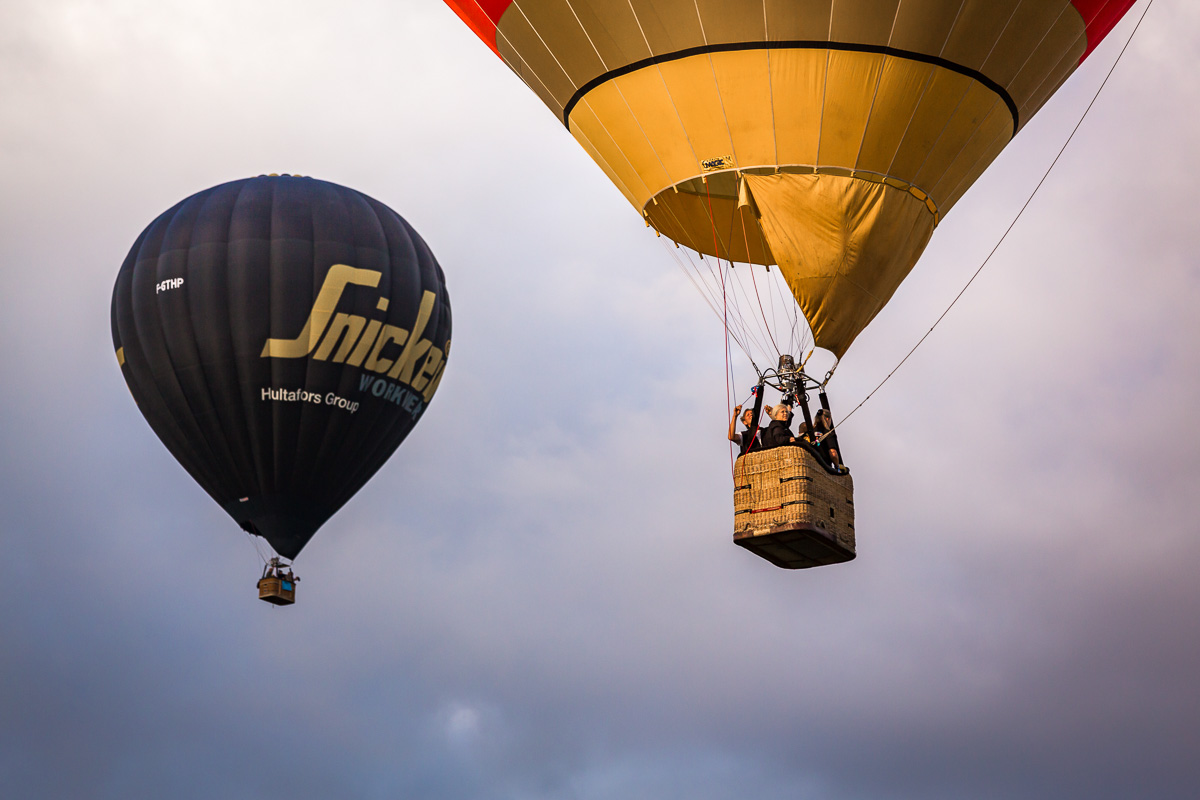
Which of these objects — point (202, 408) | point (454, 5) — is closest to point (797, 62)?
point (454, 5)

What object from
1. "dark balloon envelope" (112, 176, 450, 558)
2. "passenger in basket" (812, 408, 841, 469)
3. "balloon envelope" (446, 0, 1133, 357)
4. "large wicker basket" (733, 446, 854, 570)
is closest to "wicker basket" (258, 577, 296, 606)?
"dark balloon envelope" (112, 176, 450, 558)

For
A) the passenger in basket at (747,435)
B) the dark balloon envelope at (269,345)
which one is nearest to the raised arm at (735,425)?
the passenger in basket at (747,435)

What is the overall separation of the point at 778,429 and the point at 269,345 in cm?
730

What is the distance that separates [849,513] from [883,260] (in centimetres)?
196

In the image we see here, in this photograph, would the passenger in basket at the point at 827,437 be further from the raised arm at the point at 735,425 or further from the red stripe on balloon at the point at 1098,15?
the red stripe on balloon at the point at 1098,15

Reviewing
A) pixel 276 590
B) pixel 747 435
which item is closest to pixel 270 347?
pixel 276 590

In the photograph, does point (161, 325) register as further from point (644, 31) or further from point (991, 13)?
point (991, 13)

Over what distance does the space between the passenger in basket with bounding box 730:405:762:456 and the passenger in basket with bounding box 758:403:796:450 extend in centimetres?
4

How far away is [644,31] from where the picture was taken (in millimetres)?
13203

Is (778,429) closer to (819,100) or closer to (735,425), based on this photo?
(735,425)

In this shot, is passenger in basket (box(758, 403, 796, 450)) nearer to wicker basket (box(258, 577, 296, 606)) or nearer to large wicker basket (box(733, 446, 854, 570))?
large wicker basket (box(733, 446, 854, 570))

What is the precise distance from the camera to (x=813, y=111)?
513 inches

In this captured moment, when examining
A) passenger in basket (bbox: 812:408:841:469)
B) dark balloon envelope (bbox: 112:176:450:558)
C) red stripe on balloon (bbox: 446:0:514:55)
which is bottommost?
passenger in basket (bbox: 812:408:841:469)

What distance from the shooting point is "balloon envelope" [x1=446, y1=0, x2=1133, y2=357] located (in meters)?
13.0
